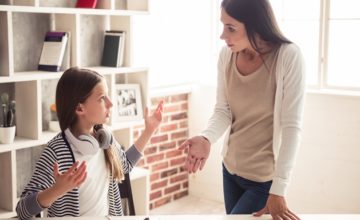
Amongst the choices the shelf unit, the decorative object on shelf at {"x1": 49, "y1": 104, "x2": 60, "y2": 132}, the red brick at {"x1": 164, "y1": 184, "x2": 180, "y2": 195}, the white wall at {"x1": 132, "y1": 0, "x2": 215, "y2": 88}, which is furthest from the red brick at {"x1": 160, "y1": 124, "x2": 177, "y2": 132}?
the decorative object on shelf at {"x1": 49, "y1": 104, "x2": 60, "y2": 132}

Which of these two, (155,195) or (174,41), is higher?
A: (174,41)

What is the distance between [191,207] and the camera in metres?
4.52

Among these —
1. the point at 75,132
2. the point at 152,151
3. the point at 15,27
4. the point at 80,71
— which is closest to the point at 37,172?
the point at 75,132

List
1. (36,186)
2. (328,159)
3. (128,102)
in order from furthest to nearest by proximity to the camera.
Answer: (328,159) < (128,102) < (36,186)

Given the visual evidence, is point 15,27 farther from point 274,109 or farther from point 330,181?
point 330,181

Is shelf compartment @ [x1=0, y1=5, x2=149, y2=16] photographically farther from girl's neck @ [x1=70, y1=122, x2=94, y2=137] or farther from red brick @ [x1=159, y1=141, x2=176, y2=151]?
red brick @ [x1=159, y1=141, x2=176, y2=151]

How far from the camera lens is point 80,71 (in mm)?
2061

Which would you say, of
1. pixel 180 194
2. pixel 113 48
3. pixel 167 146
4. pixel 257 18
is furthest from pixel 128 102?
pixel 257 18

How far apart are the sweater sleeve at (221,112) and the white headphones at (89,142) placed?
436 millimetres

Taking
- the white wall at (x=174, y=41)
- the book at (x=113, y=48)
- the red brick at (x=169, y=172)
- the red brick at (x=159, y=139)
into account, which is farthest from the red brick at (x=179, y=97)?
the book at (x=113, y=48)

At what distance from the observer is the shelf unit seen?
2926 millimetres

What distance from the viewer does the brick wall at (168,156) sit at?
443 cm

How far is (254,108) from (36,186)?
92 centimetres

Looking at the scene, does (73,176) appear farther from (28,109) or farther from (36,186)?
(28,109)
